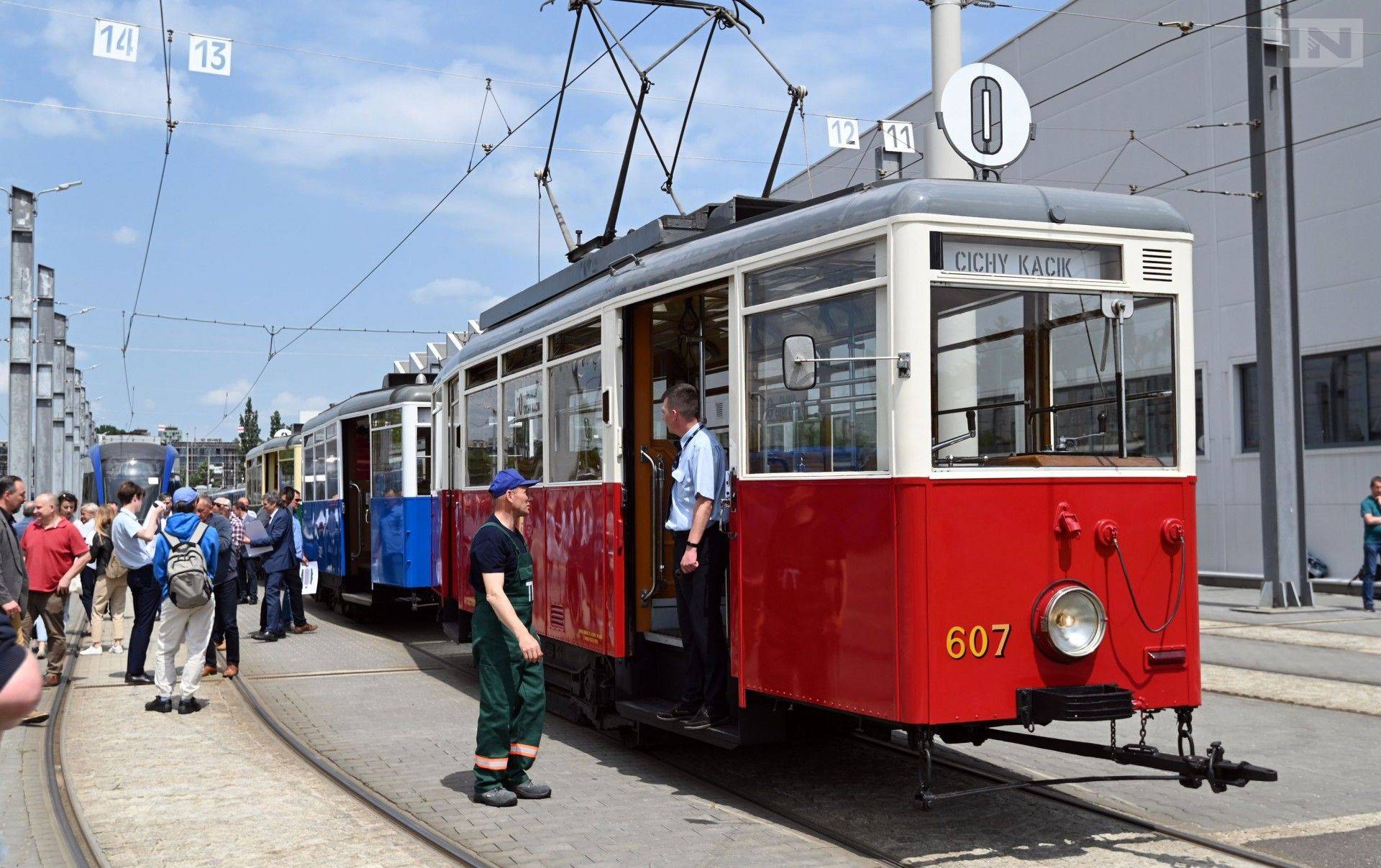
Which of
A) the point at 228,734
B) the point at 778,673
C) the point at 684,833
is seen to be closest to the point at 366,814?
the point at 684,833

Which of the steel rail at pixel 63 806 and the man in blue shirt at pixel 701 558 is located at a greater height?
the man in blue shirt at pixel 701 558

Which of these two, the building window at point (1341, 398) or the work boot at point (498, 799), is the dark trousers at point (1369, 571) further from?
the work boot at point (498, 799)

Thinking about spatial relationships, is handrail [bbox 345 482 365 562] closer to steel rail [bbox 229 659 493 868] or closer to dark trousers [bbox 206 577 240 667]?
dark trousers [bbox 206 577 240 667]

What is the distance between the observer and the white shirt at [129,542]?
11055 millimetres

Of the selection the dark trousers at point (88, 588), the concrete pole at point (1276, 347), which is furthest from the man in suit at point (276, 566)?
the concrete pole at point (1276, 347)

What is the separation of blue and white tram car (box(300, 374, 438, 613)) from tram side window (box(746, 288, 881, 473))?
278 inches

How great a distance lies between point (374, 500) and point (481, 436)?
591 centimetres

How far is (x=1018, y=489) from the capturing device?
19.2 feet

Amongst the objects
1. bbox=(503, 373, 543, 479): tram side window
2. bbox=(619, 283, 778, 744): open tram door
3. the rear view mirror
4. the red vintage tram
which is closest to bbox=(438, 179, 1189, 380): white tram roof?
the red vintage tram

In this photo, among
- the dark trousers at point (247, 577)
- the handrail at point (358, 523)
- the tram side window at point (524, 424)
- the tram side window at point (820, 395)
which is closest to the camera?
the tram side window at point (820, 395)

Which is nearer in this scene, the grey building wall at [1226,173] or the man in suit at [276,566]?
the man in suit at [276,566]

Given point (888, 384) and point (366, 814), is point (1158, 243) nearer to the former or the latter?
point (888, 384)

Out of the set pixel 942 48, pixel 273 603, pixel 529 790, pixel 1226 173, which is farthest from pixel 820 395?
pixel 1226 173

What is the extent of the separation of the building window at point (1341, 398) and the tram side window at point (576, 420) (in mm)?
14600
